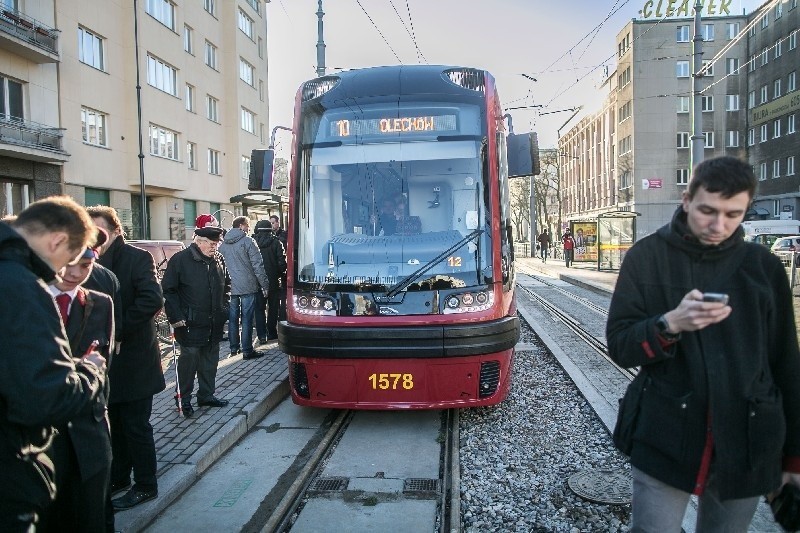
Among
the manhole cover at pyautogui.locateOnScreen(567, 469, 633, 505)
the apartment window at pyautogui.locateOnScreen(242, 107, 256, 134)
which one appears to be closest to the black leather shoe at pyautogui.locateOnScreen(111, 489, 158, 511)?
the manhole cover at pyautogui.locateOnScreen(567, 469, 633, 505)

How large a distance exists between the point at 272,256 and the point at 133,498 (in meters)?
5.77

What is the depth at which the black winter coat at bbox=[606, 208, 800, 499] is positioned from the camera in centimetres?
216

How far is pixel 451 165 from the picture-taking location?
19.3ft

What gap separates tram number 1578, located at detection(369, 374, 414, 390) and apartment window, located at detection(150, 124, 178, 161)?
23.6 metres

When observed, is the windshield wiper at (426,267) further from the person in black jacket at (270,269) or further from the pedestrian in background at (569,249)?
the pedestrian in background at (569,249)

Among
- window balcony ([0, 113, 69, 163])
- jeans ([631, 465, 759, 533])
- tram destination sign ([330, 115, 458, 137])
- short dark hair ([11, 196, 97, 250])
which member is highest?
window balcony ([0, 113, 69, 163])

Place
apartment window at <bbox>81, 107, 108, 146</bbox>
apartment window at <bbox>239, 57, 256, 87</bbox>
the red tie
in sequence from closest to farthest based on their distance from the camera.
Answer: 1. the red tie
2. apartment window at <bbox>81, 107, 108, 146</bbox>
3. apartment window at <bbox>239, 57, 256, 87</bbox>

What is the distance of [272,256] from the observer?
955 cm

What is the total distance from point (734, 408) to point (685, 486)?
32cm

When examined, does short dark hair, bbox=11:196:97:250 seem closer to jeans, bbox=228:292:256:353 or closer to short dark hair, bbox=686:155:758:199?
short dark hair, bbox=686:155:758:199

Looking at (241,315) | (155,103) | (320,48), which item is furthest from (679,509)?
(155,103)

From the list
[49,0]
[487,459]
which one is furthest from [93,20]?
[487,459]

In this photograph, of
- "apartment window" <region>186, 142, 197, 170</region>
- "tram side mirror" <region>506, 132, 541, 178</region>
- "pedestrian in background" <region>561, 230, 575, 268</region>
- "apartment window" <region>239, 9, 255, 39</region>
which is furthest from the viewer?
"apartment window" <region>239, 9, 255, 39</region>

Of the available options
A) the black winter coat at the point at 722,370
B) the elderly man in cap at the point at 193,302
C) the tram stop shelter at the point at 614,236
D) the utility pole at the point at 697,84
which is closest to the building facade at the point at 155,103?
the elderly man in cap at the point at 193,302
